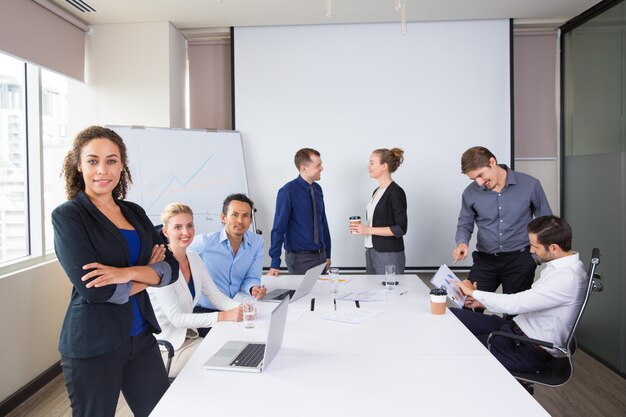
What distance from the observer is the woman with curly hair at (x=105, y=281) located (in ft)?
5.67

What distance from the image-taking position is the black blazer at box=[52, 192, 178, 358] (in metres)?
1.72

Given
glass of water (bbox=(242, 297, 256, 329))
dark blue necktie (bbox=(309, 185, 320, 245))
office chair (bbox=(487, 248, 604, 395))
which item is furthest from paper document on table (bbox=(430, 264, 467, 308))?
dark blue necktie (bbox=(309, 185, 320, 245))

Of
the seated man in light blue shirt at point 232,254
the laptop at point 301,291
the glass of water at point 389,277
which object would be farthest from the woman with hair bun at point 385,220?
the seated man in light blue shirt at point 232,254

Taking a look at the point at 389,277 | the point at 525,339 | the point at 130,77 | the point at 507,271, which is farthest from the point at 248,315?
the point at 130,77

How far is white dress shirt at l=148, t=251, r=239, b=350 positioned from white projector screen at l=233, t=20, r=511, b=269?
216cm

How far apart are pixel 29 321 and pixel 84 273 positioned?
2.23m

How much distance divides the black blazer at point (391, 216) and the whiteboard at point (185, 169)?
146 centimetres

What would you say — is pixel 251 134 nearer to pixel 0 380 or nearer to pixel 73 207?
pixel 0 380

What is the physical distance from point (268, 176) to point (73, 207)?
3.09 m

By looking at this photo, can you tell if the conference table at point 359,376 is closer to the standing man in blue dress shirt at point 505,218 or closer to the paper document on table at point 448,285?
the paper document on table at point 448,285

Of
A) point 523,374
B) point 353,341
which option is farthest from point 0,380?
point 523,374

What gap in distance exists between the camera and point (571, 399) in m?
3.36

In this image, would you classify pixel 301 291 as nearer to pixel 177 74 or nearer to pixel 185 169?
pixel 185 169

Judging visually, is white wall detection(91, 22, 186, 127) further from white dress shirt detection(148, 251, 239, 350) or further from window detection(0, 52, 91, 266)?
white dress shirt detection(148, 251, 239, 350)
